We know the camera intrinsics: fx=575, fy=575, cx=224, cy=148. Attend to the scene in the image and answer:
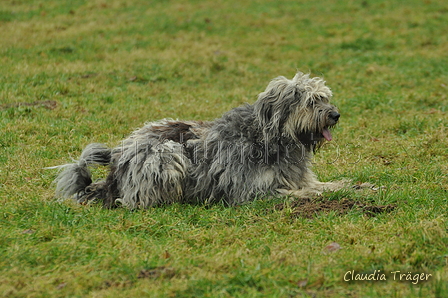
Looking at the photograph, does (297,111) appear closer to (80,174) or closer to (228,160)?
(228,160)

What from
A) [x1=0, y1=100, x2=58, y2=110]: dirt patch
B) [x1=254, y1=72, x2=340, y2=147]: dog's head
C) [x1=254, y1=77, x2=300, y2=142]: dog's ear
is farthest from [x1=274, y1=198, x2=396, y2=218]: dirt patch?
[x1=0, y1=100, x2=58, y2=110]: dirt patch

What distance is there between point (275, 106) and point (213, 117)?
14.7ft

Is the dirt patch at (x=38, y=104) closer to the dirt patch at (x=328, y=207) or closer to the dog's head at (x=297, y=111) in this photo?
the dog's head at (x=297, y=111)

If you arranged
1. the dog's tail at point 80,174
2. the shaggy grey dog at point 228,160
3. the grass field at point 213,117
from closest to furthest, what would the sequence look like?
1. the grass field at point 213,117
2. the shaggy grey dog at point 228,160
3. the dog's tail at point 80,174

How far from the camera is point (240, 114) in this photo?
7660 millimetres

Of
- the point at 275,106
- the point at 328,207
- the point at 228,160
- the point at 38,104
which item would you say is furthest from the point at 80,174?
the point at 38,104

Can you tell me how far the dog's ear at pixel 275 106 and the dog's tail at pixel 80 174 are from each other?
82.4 inches

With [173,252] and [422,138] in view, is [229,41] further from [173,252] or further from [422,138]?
[173,252]

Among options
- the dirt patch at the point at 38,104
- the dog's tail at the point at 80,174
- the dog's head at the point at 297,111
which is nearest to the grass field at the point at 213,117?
the dirt patch at the point at 38,104

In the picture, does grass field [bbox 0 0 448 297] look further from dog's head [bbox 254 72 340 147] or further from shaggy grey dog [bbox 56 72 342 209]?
dog's head [bbox 254 72 340 147]

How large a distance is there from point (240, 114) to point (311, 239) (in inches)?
90.9

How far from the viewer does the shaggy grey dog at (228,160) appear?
7184 millimetres

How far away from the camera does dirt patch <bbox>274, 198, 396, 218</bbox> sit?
6594mm

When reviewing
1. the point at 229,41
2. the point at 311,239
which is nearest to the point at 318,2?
the point at 229,41
